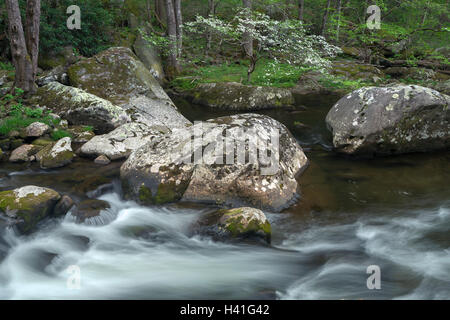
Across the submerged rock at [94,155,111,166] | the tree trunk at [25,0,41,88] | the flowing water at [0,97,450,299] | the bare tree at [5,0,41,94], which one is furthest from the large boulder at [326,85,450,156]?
the tree trunk at [25,0,41,88]

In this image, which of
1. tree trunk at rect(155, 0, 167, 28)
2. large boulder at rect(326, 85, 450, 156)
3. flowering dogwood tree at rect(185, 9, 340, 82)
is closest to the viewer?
large boulder at rect(326, 85, 450, 156)

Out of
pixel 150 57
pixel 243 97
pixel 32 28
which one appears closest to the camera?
pixel 32 28

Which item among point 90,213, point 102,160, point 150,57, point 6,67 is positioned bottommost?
point 90,213

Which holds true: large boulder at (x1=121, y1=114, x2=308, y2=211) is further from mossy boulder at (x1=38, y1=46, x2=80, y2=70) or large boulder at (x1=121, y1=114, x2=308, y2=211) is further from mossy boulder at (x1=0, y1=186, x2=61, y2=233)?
mossy boulder at (x1=38, y1=46, x2=80, y2=70)

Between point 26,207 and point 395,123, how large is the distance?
7.56 metres

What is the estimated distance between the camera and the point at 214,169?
18.9ft

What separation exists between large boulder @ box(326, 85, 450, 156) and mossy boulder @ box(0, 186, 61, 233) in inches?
251

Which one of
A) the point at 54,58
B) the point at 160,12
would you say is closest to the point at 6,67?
the point at 54,58

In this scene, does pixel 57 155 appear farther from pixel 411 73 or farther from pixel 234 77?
pixel 411 73

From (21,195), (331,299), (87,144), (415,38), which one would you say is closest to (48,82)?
(87,144)

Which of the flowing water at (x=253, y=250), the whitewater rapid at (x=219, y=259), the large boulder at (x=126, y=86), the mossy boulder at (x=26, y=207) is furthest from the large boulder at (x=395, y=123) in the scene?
the mossy boulder at (x=26, y=207)

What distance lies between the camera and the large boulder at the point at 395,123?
302 inches

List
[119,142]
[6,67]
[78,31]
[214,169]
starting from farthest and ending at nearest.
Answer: [78,31] → [6,67] → [119,142] → [214,169]

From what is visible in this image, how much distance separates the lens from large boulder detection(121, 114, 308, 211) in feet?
18.5
